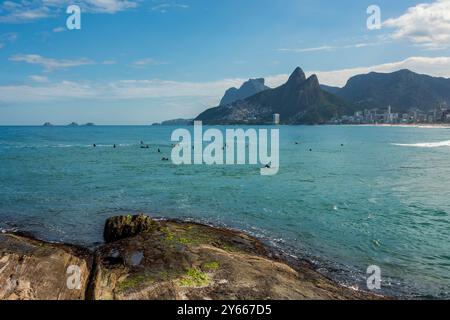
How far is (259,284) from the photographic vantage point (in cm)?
1633

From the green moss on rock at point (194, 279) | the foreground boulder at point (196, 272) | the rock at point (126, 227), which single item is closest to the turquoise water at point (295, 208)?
the rock at point (126, 227)

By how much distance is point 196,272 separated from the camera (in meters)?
17.2

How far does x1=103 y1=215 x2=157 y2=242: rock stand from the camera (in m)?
24.6

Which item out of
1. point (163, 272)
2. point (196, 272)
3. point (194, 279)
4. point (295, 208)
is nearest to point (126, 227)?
point (163, 272)

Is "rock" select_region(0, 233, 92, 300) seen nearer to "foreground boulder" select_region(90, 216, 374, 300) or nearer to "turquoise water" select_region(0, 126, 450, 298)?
"foreground boulder" select_region(90, 216, 374, 300)

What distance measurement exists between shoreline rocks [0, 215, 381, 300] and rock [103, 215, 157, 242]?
392 mm

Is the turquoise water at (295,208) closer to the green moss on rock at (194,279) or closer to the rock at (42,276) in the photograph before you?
the rock at (42,276)

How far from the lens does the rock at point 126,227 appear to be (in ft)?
80.6

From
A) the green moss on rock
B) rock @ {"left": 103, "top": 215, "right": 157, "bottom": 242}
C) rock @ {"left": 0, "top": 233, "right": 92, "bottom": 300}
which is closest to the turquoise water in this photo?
rock @ {"left": 103, "top": 215, "right": 157, "bottom": 242}
